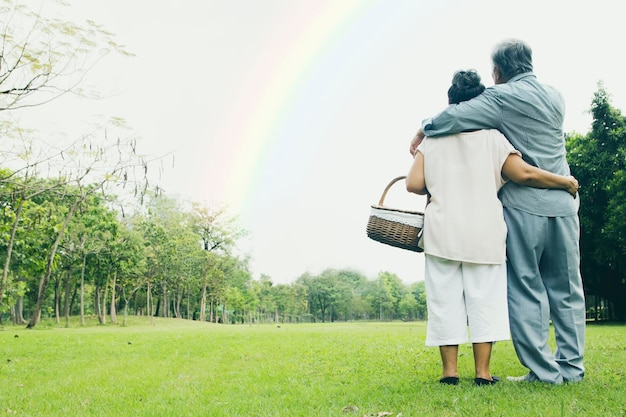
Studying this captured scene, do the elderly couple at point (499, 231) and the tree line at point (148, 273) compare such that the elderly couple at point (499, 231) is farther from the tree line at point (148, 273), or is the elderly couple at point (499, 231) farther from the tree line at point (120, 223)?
the tree line at point (148, 273)

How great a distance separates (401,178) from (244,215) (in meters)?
55.3

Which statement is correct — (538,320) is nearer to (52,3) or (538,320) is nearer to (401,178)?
(401,178)

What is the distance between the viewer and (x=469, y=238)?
146 inches

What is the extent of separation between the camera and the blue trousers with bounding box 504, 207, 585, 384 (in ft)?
12.4

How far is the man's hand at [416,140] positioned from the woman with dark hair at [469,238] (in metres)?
0.23

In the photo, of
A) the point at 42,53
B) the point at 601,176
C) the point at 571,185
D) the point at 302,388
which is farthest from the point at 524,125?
the point at 601,176

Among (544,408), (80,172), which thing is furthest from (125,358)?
(544,408)

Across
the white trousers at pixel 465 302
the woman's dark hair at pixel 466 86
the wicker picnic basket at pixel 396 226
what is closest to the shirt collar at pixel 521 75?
the woman's dark hair at pixel 466 86

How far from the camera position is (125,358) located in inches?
285

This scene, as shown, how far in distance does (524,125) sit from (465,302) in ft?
4.42

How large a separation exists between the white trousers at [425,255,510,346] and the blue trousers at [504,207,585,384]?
16cm

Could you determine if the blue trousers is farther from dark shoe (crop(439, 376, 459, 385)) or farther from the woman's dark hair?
the woman's dark hair

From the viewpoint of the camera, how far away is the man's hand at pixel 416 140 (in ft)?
13.4

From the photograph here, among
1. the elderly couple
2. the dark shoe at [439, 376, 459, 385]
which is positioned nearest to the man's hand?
the elderly couple
